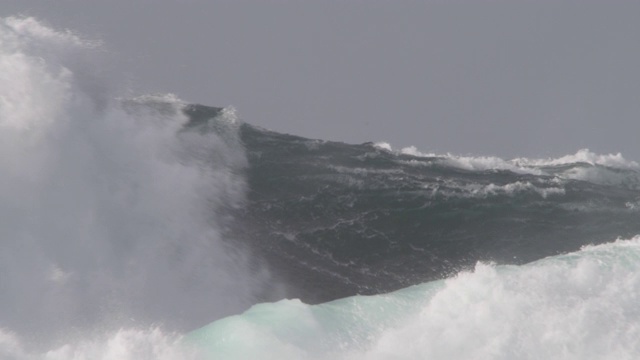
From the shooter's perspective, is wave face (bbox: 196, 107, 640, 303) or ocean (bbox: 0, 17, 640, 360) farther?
wave face (bbox: 196, 107, 640, 303)

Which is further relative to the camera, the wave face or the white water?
the wave face

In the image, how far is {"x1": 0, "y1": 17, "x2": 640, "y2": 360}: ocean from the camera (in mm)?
23067

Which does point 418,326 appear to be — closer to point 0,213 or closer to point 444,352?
point 444,352

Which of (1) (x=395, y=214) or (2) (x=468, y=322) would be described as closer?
(2) (x=468, y=322)

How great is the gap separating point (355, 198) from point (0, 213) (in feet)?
47.4

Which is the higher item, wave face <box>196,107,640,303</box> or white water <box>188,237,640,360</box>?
wave face <box>196,107,640,303</box>

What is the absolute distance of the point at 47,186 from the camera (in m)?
25.2

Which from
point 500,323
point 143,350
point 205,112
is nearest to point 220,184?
point 205,112

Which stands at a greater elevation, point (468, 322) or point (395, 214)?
point (395, 214)

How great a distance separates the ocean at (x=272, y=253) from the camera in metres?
23.1

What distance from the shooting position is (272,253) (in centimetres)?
2898

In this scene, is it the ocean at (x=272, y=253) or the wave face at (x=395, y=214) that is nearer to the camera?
the ocean at (x=272, y=253)

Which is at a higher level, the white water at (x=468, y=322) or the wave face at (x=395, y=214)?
the wave face at (x=395, y=214)

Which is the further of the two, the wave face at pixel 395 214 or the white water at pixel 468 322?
the wave face at pixel 395 214
